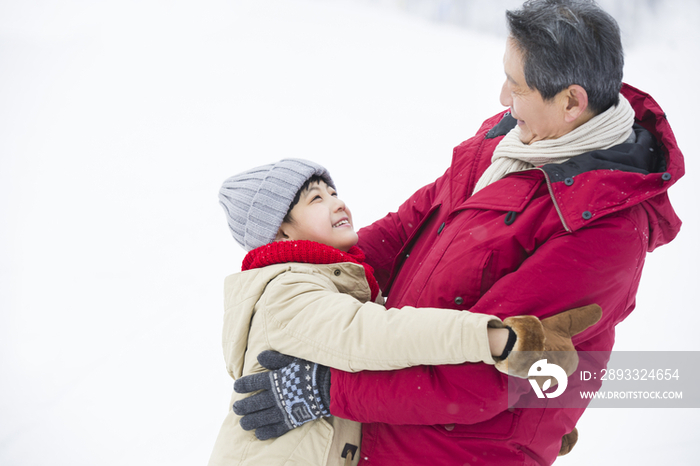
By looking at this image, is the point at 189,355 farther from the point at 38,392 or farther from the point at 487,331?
the point at 487,331

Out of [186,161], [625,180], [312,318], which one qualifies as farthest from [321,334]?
[186,161]

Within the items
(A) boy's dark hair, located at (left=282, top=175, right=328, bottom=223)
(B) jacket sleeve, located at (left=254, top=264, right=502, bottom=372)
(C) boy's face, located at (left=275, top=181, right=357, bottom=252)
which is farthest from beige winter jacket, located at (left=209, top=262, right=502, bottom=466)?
(A) boy's dark hair, located at (left=282, top=175, right=328, bottom=223)

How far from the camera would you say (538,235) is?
1.23 metres

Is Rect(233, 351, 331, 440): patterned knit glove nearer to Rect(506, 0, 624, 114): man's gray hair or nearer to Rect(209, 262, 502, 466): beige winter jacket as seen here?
Rect(209, 262, 502, 466): beige winter jacket

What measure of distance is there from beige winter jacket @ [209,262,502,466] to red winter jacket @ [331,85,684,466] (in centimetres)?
8

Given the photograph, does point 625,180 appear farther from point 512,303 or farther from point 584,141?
point 512,303

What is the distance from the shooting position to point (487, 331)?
3.47 feet

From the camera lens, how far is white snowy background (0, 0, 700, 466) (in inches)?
139

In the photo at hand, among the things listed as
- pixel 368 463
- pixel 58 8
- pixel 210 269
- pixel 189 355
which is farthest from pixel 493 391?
pixel 58 8

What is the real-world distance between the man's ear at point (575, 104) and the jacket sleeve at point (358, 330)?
0.62 metres

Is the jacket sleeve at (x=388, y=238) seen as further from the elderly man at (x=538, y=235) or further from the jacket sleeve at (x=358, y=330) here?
the jacket sleeve at (x=358, y=330)

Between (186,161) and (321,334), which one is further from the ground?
(321,334)

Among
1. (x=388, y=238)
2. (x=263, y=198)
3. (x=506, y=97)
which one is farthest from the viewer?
(x=388, y=238)

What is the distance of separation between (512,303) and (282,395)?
61 cm
